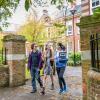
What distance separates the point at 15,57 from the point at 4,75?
0.87 meters

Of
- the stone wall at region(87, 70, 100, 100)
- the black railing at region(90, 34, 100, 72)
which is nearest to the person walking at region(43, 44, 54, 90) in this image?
the black railing at region(90, 34, 100, 72)

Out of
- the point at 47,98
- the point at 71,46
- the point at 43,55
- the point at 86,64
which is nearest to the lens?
the point at 86,64

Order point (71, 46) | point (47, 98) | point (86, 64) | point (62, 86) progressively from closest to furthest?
point (86, 64) < point (47, 98) < point (62, 86) < point (71, 46)

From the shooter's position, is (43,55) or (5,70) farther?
(5,70)

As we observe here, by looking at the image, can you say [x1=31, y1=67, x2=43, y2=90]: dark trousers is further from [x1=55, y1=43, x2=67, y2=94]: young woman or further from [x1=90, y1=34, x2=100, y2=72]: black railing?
[x1=90, y1=34, x2=100, y2=72]: black railing

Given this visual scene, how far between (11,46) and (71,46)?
3397 cm

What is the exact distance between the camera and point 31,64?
476 inches

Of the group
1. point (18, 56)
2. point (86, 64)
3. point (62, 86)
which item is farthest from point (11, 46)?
point (86, 64)

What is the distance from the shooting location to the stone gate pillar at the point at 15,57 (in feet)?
45.9

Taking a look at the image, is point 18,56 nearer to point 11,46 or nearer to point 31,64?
point 11,46

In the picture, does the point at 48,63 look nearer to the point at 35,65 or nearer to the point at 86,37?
the point at 35,65

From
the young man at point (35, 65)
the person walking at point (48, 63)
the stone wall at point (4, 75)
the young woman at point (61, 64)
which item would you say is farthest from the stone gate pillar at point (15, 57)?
the young woman at point (61, 64)

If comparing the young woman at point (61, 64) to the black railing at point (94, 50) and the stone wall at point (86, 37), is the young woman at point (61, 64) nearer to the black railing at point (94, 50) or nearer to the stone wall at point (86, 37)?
the stone wall at point (86, 37)

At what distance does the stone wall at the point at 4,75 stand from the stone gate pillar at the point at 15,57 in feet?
0.56
